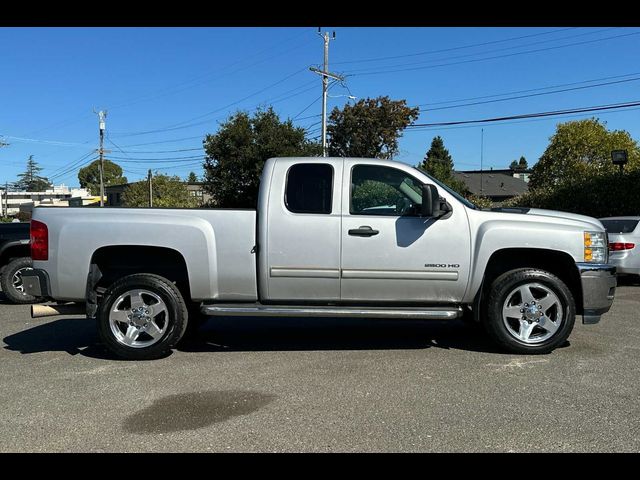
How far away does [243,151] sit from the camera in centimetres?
3070

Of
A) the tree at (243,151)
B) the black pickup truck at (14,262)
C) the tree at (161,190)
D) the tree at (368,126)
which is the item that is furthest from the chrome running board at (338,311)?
the tree at (161,190)

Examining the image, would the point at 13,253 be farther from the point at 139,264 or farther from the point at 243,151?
the point at 243,151

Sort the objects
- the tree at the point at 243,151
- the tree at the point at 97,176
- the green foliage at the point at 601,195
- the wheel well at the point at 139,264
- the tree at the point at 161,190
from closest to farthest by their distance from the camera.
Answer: the wheel well at the point at 139,264 < the green foliage at the point at 601,195 < the tree at the point at 243,151 < the tree at the point at 161,190 < the tree at the point at 97,176

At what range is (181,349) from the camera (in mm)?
6137

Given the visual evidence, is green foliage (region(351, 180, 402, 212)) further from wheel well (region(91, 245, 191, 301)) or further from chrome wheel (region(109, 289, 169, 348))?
chrome wheel (region(109, 289, 169, 348))

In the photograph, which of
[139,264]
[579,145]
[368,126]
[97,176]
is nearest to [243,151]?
[368,126]

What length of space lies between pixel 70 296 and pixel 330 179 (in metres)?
2.89

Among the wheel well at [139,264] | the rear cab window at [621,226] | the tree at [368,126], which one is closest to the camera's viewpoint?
the wheel well at [139,264]

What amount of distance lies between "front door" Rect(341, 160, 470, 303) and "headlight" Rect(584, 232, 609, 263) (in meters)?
1.18

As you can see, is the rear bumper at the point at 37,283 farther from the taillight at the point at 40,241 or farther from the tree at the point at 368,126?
the tree at the point at 368,126

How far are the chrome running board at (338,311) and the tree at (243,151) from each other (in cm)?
2477

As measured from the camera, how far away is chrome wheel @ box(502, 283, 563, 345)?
5539mm

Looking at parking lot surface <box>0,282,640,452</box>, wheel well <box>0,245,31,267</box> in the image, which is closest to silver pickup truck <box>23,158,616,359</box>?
parking lot surface <box>0,282,640,452</box>

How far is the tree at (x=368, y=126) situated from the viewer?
42250mm
